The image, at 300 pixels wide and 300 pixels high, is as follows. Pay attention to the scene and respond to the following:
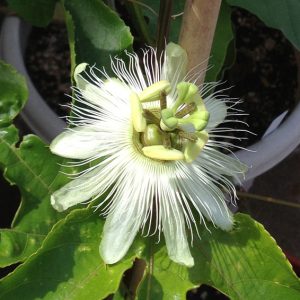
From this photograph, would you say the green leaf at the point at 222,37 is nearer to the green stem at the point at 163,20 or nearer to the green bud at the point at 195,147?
the green stem at the point at 163,20

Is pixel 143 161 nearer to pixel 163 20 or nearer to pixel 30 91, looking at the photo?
pixel 163 20

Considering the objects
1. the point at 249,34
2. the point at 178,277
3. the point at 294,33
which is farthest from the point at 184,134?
the point at 249,34

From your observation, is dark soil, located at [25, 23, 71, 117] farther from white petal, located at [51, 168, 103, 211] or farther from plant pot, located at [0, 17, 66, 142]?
white petal, located at [51, 168, 103, 211]

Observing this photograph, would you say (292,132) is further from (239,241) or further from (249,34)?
(239,241)

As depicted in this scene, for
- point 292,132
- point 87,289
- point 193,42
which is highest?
point 193,42

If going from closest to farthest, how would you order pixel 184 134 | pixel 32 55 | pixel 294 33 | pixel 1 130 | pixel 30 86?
pixel 184 134 → pixel 1 130 → pixel 294 33 → pixel 30 86 → pixel 32 55
